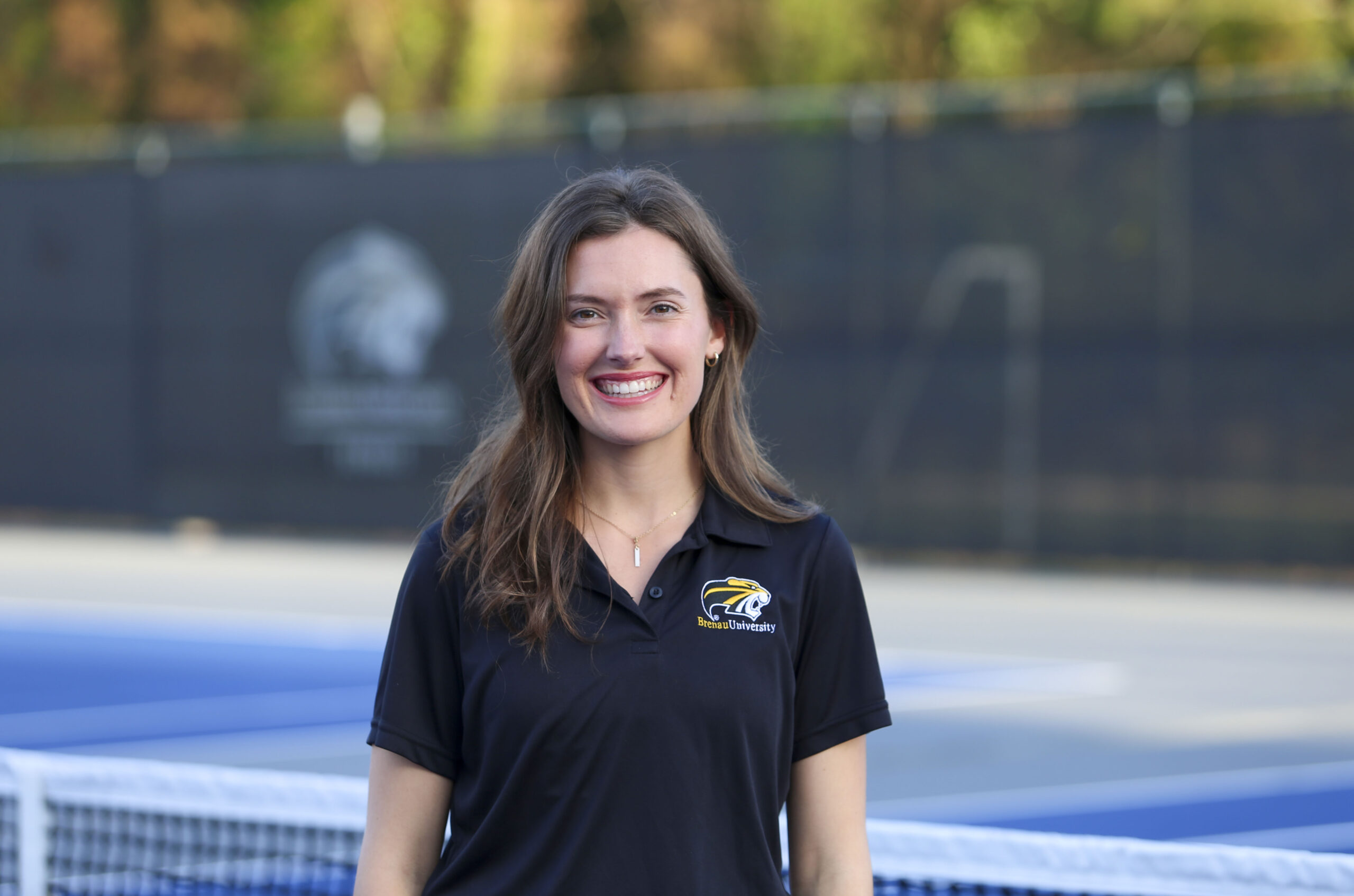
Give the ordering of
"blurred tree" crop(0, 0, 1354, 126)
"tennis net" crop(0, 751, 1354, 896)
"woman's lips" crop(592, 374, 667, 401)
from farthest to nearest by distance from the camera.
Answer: "blurred tree" crop(0, 0, 1354, 126) < "tennis net" crop(0, 751, 1354, 896) < "woman's lips" crop(592, 374, 667, 401)

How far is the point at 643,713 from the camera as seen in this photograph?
1.89 metres

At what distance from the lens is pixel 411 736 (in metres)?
1.96

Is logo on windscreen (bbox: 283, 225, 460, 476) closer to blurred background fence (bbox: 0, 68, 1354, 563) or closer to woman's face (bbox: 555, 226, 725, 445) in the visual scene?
blurred background fence (bbox: 0, 68, 1354, 563)

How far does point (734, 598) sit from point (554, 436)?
0.32 m

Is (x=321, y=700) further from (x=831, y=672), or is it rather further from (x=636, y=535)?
(x=831, y=672)

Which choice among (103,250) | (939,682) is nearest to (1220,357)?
(939,682)

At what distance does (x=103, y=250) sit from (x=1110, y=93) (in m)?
8.91

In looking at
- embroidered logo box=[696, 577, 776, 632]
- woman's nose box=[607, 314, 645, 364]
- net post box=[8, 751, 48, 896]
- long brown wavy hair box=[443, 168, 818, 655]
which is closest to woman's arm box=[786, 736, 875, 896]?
embroidered logo box=[696, 577, 776, 632]

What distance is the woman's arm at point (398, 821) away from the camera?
198 cm

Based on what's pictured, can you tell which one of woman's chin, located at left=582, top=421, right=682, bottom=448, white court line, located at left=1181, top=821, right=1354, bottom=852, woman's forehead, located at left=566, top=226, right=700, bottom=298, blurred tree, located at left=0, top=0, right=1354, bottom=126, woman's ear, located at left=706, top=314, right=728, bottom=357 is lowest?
white court line, located at left=1181, top=821, right=1354, bottom=852

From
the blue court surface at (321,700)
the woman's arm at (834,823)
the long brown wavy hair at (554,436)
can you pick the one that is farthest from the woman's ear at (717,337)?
the blue court surface at (321,700)

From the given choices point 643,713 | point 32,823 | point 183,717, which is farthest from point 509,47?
Result: point 643,713

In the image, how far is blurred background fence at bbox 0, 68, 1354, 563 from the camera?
11.1m

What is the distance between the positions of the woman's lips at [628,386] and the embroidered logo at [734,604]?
24 cm
